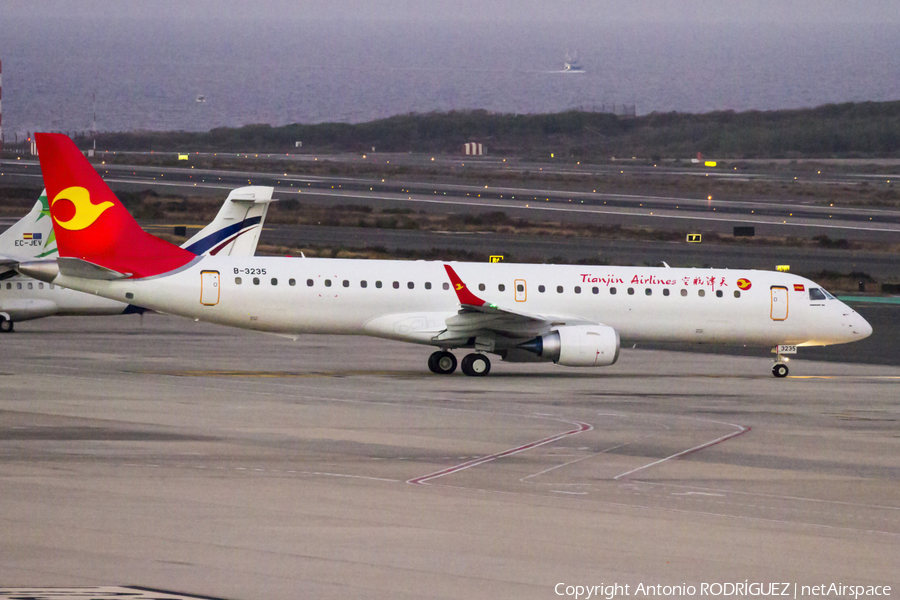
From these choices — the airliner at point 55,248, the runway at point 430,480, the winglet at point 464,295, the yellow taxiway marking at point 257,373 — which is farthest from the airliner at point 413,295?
the airliner at point 55,248

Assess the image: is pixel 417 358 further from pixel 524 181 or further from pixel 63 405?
pixel 524 181

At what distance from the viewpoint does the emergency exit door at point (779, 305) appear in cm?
3409

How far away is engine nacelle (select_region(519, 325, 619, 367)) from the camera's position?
3084 centimetres

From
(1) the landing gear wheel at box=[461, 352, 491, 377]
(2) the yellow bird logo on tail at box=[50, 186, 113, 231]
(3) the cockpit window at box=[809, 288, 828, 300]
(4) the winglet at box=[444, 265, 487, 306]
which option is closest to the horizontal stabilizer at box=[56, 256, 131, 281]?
(2) the yellow bird logo on tail at box=[50, 186, 113, 231]

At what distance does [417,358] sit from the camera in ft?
121

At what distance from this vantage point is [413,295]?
32.0m

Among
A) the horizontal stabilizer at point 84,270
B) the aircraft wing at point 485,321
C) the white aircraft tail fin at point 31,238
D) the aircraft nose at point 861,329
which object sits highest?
the white aircraft tail fin at point 31,238

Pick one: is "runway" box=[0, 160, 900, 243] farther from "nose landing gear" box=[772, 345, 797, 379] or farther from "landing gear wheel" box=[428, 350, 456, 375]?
"landing gear wheel" box=[428, 350, 456, 375]

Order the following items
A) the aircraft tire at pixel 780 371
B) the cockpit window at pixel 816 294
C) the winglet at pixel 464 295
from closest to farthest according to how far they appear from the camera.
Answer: the winglet at pixel 464 295
the aircraft tire at pixel 780 371
the cockpit window at pixel 816 294

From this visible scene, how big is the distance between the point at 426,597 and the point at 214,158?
132977 mm

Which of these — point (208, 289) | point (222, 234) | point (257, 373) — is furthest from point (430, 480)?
point (222, 234)

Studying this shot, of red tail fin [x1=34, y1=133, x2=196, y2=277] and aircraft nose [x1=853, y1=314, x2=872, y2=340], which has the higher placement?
red tail fin [x1=34, y1=133, x2=196, y2=277]

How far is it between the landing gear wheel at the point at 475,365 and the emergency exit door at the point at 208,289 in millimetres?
6498

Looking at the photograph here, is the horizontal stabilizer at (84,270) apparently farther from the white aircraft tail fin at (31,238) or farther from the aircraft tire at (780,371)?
the aircraft tire at (780,371)
